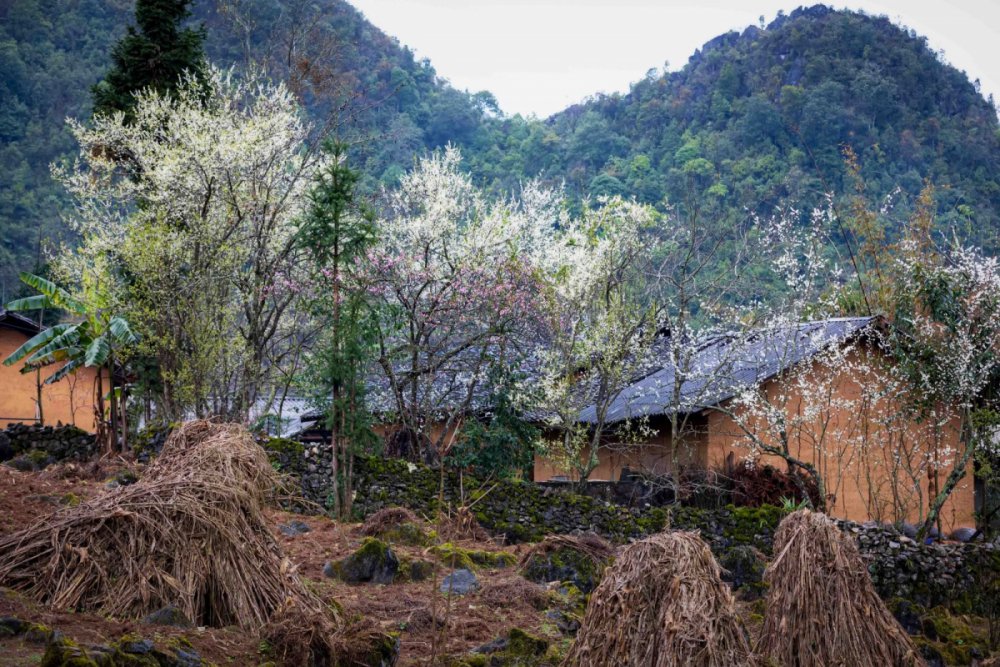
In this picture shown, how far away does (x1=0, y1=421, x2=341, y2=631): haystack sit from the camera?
754 cm

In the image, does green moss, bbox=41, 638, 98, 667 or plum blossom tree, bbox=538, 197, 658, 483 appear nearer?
green moss, bbox=41, 638, 98, 667

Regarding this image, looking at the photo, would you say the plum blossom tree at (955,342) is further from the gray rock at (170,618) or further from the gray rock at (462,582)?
the gray rock at (170,618)

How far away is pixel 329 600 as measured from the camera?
9.03 metres

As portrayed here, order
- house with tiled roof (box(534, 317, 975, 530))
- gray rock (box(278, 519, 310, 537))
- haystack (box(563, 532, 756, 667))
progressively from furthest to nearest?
house with tiled roof (box(534, 317, 975, 530)) → gray rock (box(278, 519, 310, 537)) → haystack (box(563, 532, 756, 667))

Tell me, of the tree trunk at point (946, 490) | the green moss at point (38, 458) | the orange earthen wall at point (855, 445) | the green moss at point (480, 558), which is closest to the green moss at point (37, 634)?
the green moss at point (480, 558)

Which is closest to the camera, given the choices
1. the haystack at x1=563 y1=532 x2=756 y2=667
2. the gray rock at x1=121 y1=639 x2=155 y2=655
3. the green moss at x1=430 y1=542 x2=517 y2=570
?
the gray rock at x1=121 y1=639 x2=155 y2=655

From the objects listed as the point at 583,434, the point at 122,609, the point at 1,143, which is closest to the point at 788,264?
the point at 583,434

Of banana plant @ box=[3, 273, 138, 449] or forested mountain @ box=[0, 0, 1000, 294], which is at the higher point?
forested mountain @ box=[0, 0, 1000, 294]

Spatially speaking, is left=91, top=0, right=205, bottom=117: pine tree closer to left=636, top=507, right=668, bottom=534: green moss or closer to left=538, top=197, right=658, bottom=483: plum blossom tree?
left=538, top=197, right=658, bottom=483: plum blossom tree

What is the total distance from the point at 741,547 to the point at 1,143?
48.4m

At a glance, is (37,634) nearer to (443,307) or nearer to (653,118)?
(443,307)

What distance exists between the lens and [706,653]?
672 centimetres

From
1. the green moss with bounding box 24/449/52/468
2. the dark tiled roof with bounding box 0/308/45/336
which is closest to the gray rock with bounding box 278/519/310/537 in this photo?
the green moss with bounding box 24/449/52/468

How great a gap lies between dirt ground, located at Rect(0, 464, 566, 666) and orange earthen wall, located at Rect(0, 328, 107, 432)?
51.2 feet
